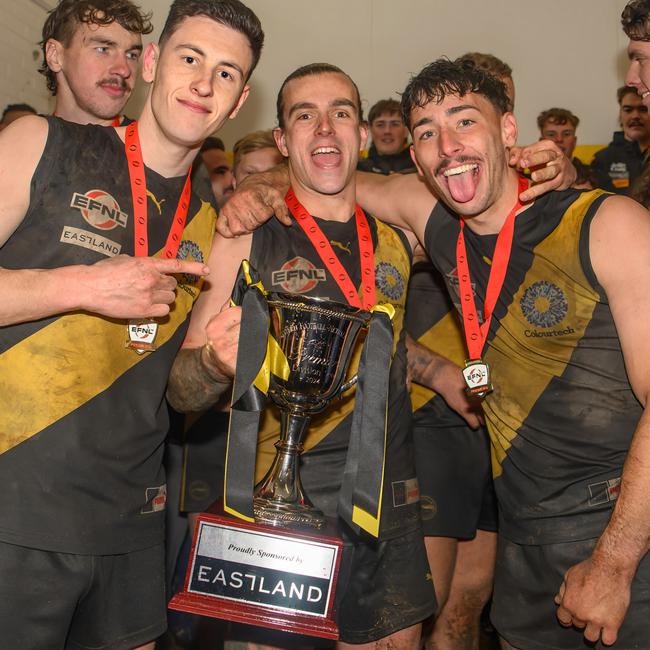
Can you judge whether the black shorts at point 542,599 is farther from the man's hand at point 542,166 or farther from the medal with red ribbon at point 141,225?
the medal with red ribbon at point 141,225

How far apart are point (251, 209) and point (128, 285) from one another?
0.73m

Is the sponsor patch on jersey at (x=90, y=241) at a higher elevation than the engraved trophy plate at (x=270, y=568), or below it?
higher

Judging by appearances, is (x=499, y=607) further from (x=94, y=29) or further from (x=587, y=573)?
(x=94, y=29)

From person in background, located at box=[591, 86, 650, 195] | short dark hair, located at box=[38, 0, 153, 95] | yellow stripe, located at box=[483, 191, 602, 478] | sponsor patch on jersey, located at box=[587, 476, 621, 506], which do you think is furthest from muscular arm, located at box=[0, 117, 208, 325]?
person in background, located at box=[591, 86, 650, 195]

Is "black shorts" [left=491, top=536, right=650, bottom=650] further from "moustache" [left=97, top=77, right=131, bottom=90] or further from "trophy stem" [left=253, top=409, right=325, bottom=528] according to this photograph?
"moustache" [left=97, top=77, right=131, bottom=90]

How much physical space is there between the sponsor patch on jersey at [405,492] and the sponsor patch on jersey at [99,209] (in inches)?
49.4

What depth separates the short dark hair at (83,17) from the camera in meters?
3.51

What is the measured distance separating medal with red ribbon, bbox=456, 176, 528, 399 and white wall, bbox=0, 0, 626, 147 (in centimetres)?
502

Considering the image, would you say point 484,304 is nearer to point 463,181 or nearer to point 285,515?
point 463,181

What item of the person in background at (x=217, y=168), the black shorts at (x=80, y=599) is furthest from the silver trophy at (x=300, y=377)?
the person in background at (x=217, y=168)

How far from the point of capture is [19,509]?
1952 mm

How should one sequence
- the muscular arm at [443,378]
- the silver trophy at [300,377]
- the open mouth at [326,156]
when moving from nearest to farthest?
the silver trophy at [300,377] < the open mouth at [326,156] < the muscular arm at [443,378]

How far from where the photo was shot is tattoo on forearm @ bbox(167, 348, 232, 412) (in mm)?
2291

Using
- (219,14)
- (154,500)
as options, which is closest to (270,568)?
(154,500)
